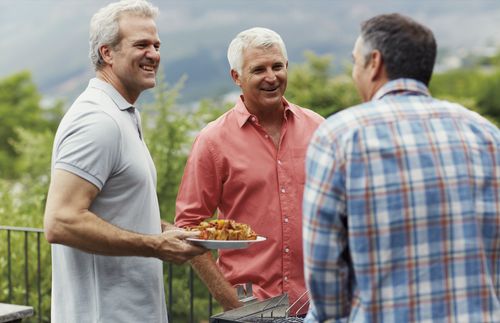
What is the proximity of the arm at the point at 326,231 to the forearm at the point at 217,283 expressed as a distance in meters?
1.06

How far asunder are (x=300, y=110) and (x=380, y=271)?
157cm

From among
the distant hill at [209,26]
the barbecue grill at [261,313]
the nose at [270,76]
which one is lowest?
the barbecue grill at [261,313]

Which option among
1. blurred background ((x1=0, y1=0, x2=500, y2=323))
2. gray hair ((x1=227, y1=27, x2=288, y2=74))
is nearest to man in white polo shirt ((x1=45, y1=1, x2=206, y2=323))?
blurred background ((x1=0, y1=0, x2=500, y2=323))

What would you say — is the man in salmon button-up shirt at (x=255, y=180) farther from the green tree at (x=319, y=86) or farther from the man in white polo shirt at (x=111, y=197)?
the green tree at (x=319, y=86)

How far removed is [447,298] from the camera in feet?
5.95

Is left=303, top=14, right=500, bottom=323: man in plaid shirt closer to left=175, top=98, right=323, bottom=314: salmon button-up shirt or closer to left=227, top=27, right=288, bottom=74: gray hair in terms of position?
left=175, top=98, right=323, bottom=314: salmon button-up shirt

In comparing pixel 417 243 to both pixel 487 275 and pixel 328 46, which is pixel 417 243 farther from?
pixel 328 46

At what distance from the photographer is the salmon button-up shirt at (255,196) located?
2979mm

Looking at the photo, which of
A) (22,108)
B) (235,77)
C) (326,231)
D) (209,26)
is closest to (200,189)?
(235,77)

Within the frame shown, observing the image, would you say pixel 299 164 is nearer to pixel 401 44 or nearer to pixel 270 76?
pixel 270 76

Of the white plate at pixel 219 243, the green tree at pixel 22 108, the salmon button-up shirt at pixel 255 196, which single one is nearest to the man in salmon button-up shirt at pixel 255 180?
the salmon button-up shirt at pixel 255 196

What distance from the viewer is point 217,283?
293cm

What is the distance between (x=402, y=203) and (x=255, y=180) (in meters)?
1.29

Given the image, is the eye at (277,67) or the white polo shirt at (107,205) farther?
the eye at (277,67)
